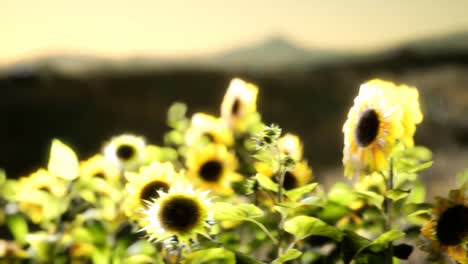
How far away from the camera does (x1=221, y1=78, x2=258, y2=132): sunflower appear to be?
845 mm

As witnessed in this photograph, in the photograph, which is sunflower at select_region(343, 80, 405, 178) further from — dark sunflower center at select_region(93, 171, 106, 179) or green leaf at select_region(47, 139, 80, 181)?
dark sunflower center at select_region(93, 171, 106, 179)

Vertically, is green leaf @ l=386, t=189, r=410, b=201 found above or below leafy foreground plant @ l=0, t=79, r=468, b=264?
below

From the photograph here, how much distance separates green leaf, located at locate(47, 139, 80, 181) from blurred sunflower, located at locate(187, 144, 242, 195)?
0.21 metres

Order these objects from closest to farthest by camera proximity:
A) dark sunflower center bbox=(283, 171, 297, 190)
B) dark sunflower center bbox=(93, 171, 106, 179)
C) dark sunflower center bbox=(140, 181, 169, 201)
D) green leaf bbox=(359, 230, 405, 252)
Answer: green leaf bbox=(359, 230, 405, 252) → dark sunflower center bbox=(140, 181, 169, 201) → dark sunflower center bbox=(283, 171, 297, 190) → dark sunflower center bbox=(93, 171, 106, 179)

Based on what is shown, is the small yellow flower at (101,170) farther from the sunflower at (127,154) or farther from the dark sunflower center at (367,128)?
the dark sunflower center at (367,128)

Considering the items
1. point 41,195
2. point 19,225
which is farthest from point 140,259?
point 19,225

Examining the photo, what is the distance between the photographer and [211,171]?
856 mm

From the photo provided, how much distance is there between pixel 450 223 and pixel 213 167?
1.22ft

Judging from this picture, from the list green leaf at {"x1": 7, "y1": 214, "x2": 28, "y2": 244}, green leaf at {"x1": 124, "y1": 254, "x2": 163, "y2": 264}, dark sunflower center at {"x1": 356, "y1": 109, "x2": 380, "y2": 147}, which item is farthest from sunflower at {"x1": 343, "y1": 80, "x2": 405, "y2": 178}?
green leaf at {"x1": 7, "y1": 214, "x2": 28, "y2": 244}

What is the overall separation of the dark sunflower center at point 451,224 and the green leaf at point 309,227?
0.09 meters

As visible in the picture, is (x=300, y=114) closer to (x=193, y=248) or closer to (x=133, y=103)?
(x=133, y=103)

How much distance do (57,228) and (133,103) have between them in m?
1.64

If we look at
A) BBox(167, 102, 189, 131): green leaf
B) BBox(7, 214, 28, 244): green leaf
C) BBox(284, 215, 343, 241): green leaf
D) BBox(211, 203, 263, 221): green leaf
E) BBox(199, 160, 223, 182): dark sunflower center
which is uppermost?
BBox(167, 102, 189, 131): green leaf

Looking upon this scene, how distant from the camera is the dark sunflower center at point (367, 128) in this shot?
1.84 ft
